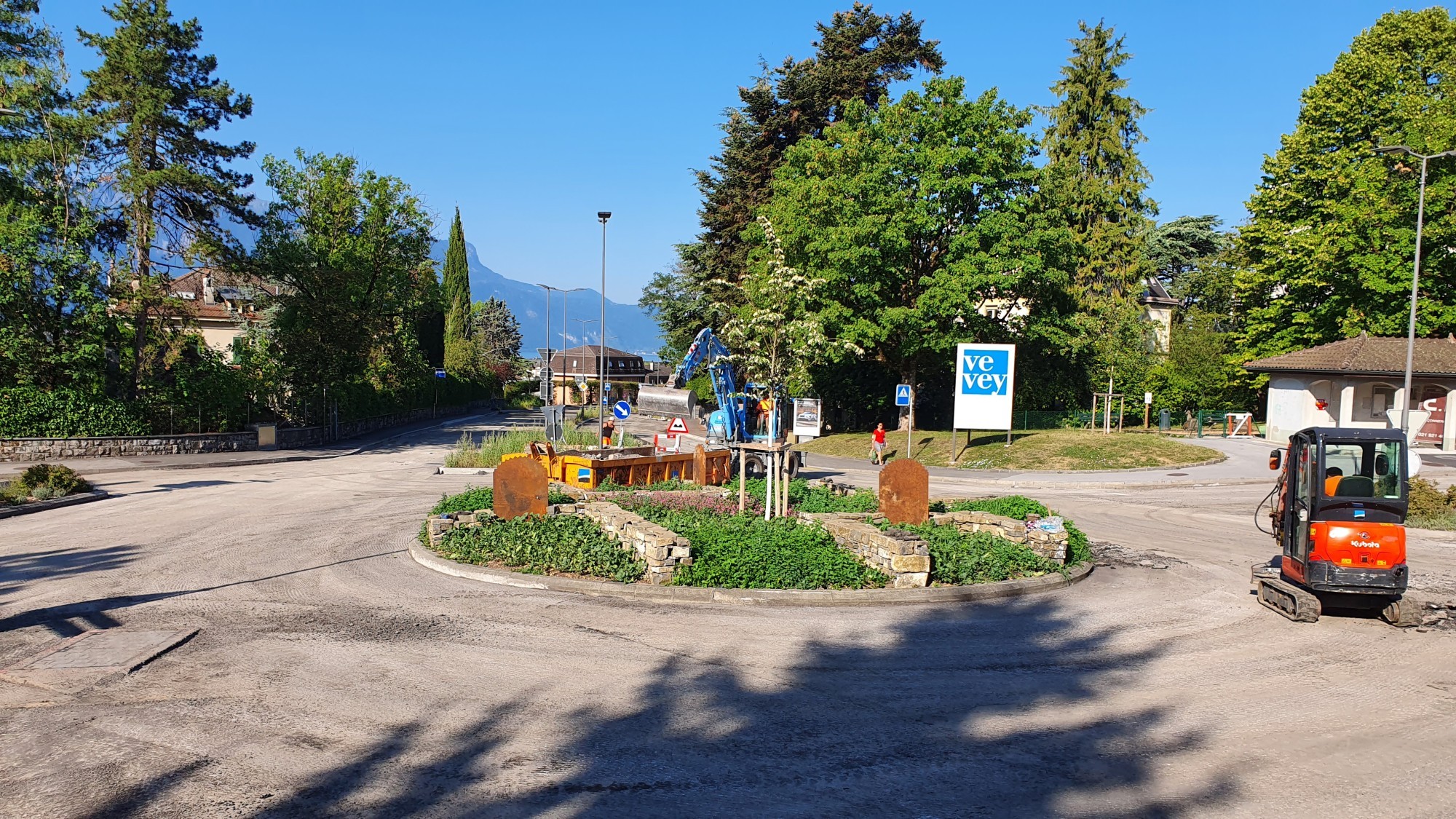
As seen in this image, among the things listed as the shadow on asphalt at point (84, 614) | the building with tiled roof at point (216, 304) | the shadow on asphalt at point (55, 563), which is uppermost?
the building with tiled roof at point (216, 304)

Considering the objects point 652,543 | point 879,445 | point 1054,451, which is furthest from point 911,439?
point 652,543

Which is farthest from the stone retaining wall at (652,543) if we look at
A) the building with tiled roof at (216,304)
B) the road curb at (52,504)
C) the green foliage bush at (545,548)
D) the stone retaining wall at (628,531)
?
the building with tiled roof at (216,304)

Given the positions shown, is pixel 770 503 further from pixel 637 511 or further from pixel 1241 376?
pixel 1241 376

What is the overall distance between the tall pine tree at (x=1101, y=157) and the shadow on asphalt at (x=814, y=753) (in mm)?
46293

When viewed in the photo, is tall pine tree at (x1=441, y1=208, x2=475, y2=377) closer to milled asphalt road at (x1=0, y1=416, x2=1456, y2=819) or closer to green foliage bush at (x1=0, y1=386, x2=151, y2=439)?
green foliage bush at (x1=0, y1=386, x2=151, y2=439)

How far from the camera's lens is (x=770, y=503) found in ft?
52.9

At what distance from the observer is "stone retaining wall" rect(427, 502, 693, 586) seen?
11875 millimetres

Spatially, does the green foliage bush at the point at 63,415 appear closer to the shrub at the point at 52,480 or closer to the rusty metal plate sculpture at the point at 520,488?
the shrub at the point at 52,480

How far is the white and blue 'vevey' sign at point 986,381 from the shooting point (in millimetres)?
28969

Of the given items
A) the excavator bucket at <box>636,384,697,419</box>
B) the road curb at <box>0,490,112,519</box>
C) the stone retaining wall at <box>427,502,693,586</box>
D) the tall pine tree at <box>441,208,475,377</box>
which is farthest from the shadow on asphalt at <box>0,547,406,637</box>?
the tall pine tree at <box>441,208,475,377</box>

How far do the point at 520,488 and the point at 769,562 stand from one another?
4601mm

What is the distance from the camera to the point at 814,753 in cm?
679

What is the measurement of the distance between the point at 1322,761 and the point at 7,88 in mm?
37523

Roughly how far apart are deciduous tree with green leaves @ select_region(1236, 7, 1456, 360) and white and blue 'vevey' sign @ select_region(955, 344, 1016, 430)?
21.7 meters
